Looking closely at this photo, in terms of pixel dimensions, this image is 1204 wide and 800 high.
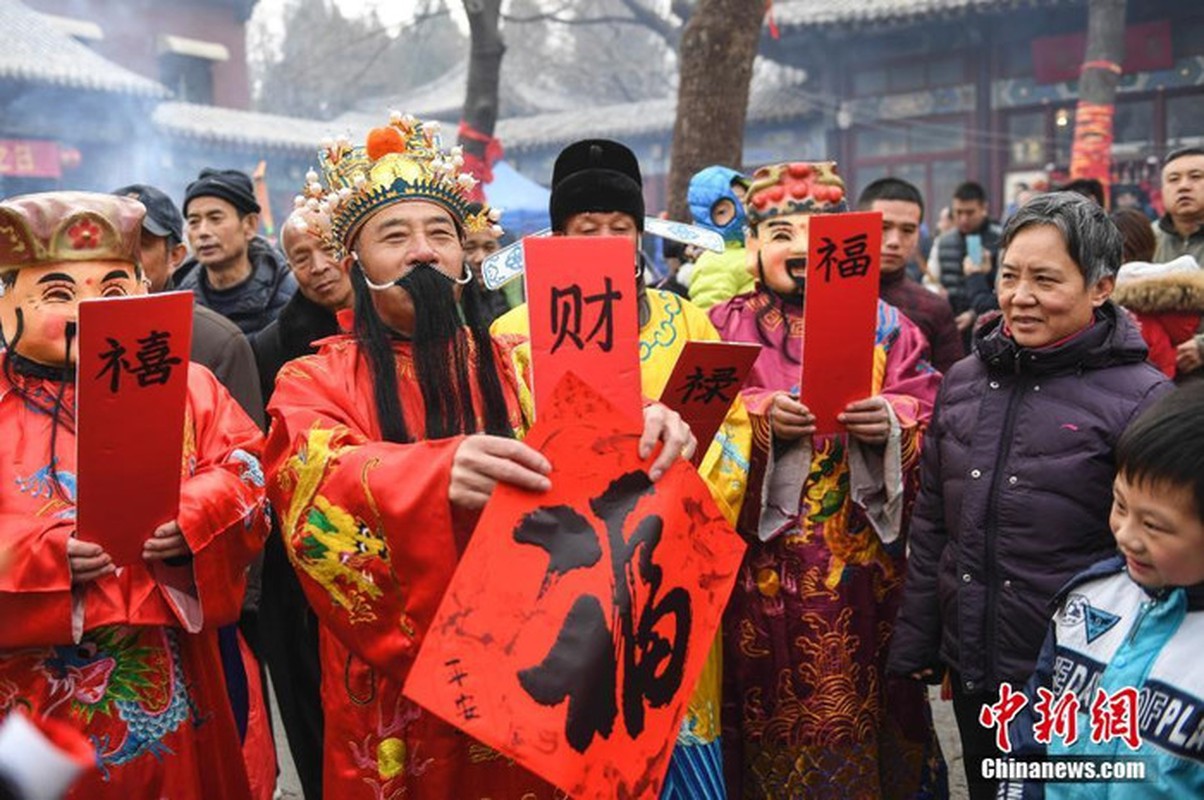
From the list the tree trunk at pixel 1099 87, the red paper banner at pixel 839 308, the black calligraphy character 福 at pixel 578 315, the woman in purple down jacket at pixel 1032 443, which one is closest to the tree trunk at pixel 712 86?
the red paper banner at pixel 839 308

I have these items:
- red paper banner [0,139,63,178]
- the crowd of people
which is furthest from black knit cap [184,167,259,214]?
red paper banner [0,139,63,178]

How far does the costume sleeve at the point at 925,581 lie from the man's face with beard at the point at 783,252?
627 millimetres

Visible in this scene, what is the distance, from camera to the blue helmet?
5.25 m

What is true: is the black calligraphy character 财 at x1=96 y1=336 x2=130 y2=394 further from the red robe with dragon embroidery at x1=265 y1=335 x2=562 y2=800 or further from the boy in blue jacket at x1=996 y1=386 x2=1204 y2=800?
the boy in blue jacket at x1=996 y1=386 x2=1204 y2=800

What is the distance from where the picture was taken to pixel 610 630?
1.98 metres

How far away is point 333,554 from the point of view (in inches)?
88.2

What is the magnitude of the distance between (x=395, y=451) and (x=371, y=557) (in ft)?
0.69

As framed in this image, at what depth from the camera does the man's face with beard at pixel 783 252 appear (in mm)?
3322

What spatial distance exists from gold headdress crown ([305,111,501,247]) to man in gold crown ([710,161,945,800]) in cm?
104

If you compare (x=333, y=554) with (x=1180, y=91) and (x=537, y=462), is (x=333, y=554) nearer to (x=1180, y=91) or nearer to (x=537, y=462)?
(x=537, y=462)

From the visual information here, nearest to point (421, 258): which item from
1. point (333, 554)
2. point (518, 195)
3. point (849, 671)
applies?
point (333, 554)

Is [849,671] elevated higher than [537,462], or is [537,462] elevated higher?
[537,462]

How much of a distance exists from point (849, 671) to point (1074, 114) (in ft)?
49.5

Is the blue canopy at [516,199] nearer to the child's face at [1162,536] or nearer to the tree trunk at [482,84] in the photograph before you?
the tree trunk at [482,84]
